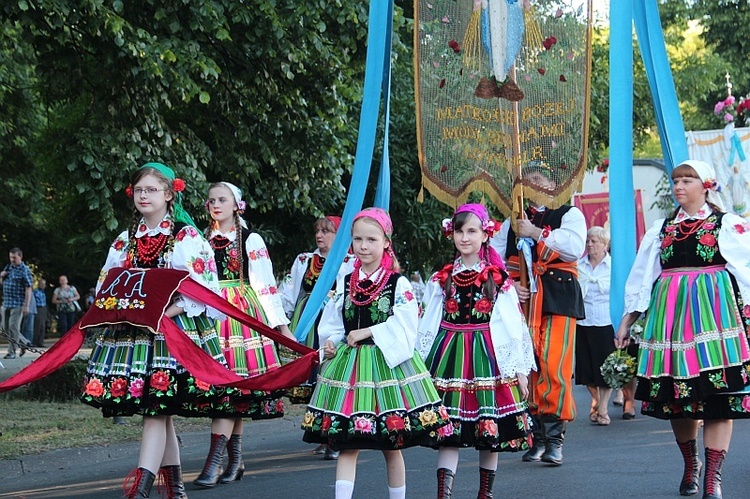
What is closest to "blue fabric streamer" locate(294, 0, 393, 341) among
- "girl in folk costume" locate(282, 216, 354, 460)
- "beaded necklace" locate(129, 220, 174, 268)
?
"beaded necklace" locate(129, 220, 174, 268)

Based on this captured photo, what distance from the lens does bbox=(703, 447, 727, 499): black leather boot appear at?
644cm

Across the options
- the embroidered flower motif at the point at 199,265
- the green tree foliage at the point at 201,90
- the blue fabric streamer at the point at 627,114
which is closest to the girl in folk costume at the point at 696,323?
the blue fabric streamer at the point at 627,114

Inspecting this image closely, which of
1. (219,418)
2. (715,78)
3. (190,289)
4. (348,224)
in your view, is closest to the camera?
(190,289)

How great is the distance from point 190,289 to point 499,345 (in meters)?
1.74

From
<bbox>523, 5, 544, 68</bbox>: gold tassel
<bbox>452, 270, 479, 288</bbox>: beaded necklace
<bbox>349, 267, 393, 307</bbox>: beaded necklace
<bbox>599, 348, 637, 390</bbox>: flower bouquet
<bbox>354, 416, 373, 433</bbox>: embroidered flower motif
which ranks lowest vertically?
<bbox>354, 416, 373, 433</bbox>: embroidered flower motif

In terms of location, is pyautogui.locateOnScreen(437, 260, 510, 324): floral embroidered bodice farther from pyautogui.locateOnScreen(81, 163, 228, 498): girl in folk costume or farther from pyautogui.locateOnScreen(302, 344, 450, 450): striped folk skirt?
pyautogui.locateOnScreen(81, 163, 228, 498): girl in folk costume

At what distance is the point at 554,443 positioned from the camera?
26.6 feet

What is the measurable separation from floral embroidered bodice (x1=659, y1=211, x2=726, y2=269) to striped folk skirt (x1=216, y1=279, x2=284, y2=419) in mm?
2672

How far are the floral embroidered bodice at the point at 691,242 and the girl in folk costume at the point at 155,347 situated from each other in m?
2.73

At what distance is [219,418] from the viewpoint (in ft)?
24.2

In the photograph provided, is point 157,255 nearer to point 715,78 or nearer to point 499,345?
point 499,345

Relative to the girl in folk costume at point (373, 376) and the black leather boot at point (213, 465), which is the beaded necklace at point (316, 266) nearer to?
the black leather boot at point (213, 465)

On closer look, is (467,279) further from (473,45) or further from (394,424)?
(473,45)

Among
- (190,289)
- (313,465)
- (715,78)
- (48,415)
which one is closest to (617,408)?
(313,465)
